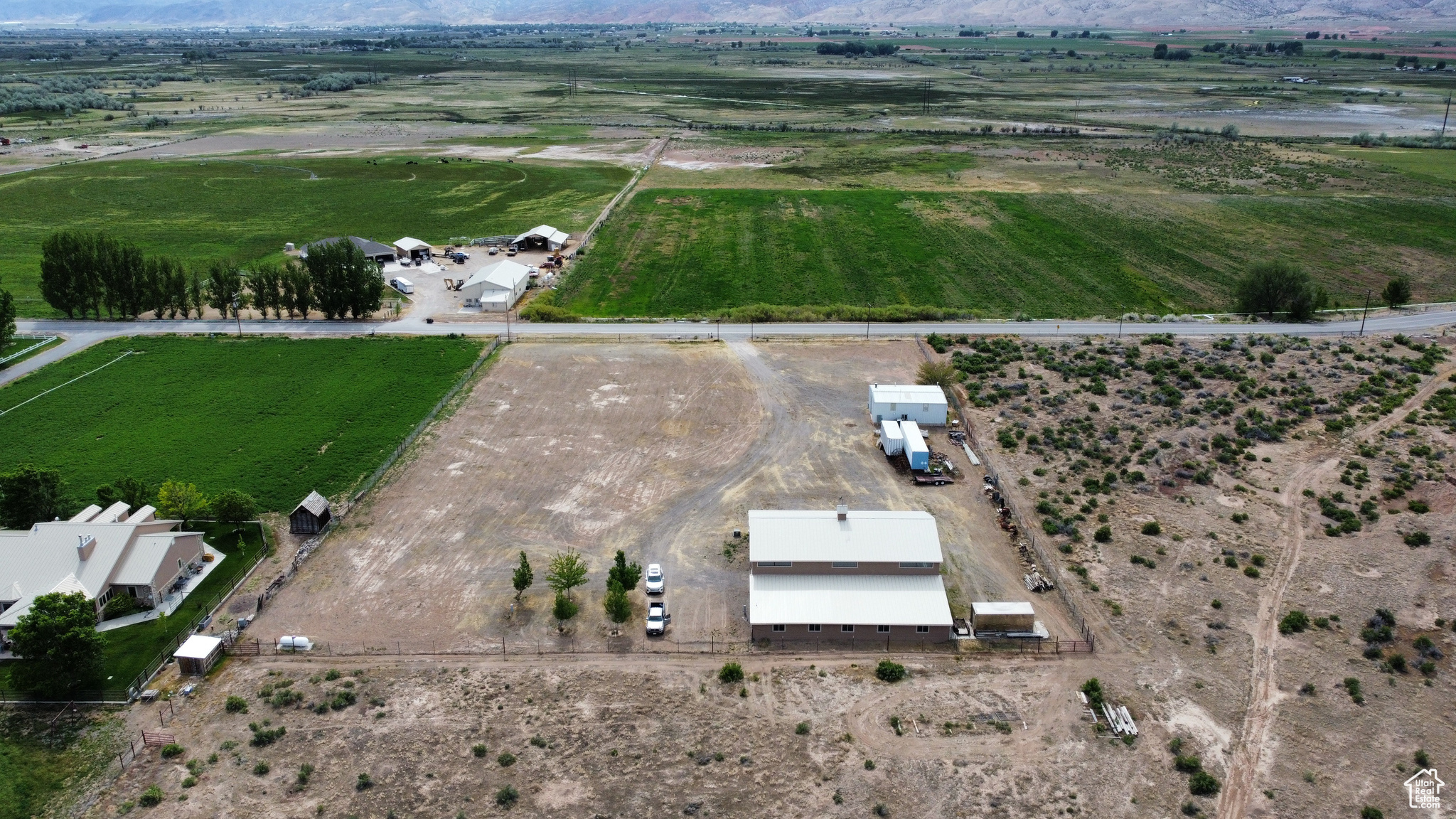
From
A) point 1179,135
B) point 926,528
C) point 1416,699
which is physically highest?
point 1179,135

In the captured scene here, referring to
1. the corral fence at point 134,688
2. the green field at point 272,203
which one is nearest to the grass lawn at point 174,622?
the corral fence at point 134,688

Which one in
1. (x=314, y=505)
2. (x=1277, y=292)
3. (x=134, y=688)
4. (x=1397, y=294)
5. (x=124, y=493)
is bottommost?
(x=134, y=688)

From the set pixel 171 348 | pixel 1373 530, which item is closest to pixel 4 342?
pixel 171 348

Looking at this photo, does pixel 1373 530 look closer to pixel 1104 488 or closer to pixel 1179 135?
pixel 1104 488

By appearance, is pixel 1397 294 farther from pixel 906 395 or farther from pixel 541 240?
pixel 541 240

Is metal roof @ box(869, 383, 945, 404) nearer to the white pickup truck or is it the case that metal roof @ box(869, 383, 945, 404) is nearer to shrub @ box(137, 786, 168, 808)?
the white pickup truck

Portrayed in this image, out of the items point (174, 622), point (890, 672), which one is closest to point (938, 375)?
point (890, 672)

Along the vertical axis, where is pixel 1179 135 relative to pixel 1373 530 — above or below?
above
